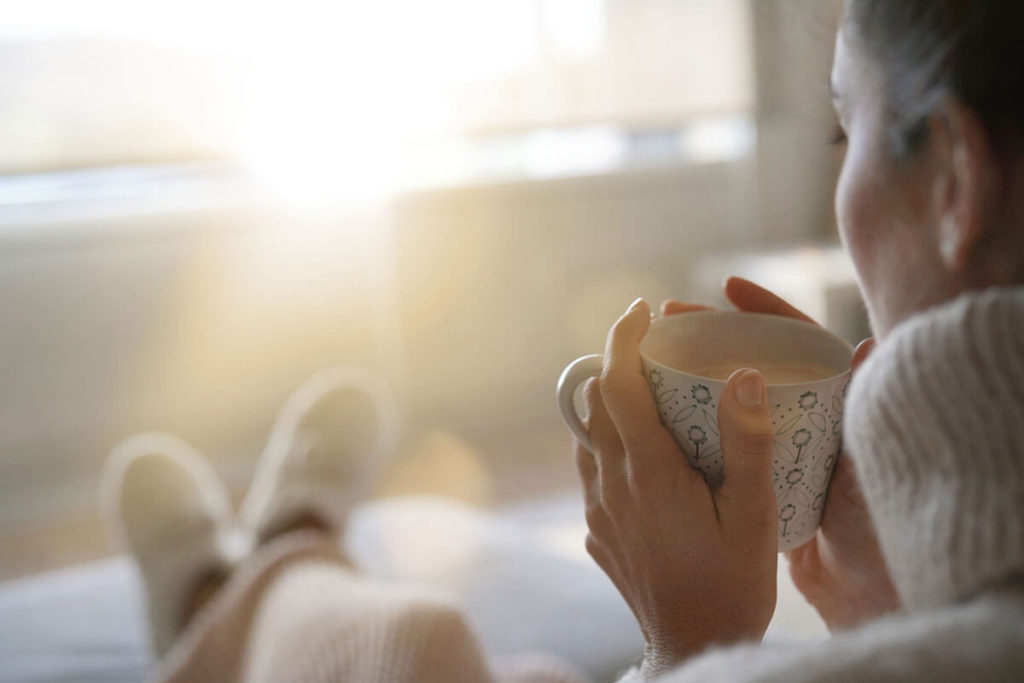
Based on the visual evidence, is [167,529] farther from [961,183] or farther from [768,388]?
[961,183]

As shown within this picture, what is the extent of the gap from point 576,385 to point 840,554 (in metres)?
0.22

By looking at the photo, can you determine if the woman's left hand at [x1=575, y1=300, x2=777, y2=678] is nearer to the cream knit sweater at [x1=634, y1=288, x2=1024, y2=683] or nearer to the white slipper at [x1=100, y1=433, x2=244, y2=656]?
the cream knit sweater at [x1=634, y1=288, x2=1024, y2=683]

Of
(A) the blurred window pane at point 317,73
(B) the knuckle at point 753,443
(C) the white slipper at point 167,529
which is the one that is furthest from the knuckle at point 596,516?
(A) the blurred window pane at point 317,73

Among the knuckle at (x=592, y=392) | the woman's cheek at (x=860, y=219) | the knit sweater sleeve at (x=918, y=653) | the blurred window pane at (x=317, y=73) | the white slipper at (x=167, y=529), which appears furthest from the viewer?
the blurred window pane at (x=317, y=73)

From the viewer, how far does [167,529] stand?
4.09 feet

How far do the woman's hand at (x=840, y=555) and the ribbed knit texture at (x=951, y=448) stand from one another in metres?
0.20

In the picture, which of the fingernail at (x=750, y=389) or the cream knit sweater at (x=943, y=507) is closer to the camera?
the cream knit sweater at (x=943, y=507)

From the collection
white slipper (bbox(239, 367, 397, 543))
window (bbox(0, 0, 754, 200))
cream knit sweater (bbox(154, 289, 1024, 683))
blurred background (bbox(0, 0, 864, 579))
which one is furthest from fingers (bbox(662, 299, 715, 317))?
window (bbox(0, 0, 754, 200))

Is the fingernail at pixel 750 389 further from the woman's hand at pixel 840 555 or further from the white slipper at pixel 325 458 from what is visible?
the white slipper at pixel 325 458

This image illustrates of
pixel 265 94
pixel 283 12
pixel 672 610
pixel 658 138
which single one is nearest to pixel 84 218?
pixel 265 94

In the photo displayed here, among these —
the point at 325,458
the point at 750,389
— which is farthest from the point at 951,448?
the point at 325,458

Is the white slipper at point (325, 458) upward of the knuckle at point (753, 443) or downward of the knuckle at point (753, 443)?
downward

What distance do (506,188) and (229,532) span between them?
154cm

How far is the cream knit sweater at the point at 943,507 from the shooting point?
0.30 m
